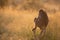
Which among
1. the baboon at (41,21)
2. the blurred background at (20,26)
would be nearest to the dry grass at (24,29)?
the blurred background at (20,26)

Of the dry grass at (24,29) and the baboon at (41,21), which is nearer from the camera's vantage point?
the baboon at (41,21)

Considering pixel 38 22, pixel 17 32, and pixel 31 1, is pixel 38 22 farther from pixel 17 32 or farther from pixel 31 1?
pixel 31 1

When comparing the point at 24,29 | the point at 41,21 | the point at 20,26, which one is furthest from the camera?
the point at 20,26

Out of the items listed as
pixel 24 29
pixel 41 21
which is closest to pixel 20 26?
pixel 24 29

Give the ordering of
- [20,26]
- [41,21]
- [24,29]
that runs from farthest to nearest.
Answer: [20,26] → [24,29] → [41,21]

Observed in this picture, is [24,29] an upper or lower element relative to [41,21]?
lower

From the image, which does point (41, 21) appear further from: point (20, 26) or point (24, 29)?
point (20, 26)

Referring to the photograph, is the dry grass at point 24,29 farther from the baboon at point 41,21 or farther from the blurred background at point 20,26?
the baboon at point 41,21

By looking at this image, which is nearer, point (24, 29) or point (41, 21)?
point (41, 21)

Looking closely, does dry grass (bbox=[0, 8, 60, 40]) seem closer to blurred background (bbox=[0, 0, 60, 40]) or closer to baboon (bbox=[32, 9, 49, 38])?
blurred background (bbox=[0, 0, 60, 40])

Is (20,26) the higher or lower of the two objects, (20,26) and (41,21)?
the lower

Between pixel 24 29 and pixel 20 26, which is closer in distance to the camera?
pixel 24 29

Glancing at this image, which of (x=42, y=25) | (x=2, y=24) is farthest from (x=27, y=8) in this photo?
(x=42, y=25)

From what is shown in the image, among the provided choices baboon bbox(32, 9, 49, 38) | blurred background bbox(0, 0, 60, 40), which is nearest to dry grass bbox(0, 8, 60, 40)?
blurred background bbox(0, 0, 60, 40)
